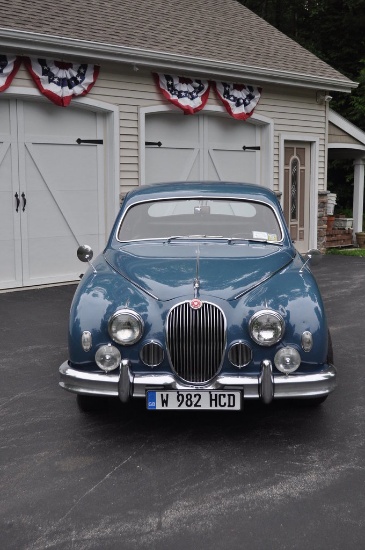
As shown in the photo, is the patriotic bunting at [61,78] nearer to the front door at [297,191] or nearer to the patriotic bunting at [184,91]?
the patriotic bunting at [184,91]

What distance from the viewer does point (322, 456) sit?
12.9 ft

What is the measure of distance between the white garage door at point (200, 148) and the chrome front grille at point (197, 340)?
7635mm

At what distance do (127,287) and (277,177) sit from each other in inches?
380

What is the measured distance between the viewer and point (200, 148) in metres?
12.0

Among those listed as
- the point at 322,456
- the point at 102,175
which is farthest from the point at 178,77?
the point at 322,456

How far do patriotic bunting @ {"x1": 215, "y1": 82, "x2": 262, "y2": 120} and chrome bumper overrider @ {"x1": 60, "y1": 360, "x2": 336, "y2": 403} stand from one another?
8847 millimetres

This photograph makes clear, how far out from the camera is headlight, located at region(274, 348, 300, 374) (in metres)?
4.02

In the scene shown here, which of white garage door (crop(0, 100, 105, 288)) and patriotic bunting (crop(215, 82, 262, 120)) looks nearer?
white garage door (crop(0, 100, 105, 288))

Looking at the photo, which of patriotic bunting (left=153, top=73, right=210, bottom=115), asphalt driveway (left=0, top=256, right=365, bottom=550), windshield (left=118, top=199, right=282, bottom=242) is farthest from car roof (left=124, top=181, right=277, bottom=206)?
patriotic bunting (left=153, top=73, right=210, bottom=115)

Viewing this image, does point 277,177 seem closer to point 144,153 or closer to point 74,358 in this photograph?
point 144,153

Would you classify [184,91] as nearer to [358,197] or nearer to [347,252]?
[347,252]

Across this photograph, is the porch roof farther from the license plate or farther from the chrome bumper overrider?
the license plate

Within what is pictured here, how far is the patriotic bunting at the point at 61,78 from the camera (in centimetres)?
965

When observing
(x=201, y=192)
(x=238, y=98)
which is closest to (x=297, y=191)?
(x=238, y=98)
